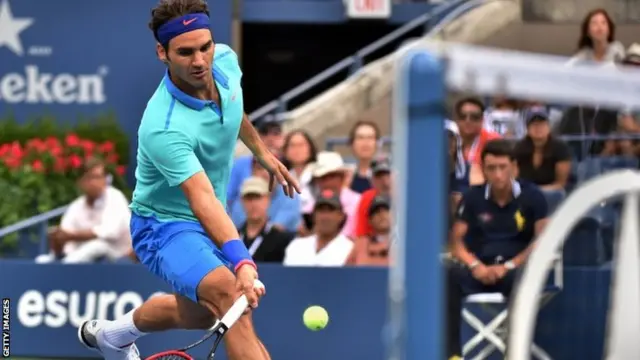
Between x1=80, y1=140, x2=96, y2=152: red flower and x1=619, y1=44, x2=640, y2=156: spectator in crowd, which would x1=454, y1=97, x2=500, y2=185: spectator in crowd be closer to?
x1=619, y1=44, x2=640, y2=156: spectator in crowd

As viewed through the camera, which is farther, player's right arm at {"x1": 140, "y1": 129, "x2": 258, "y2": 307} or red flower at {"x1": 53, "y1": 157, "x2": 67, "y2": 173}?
red flower at {"x1": 53, "y1": 157, "x2": 67, "y2": 173}

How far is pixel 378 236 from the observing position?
976 cm

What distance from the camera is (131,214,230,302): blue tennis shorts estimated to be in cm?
591

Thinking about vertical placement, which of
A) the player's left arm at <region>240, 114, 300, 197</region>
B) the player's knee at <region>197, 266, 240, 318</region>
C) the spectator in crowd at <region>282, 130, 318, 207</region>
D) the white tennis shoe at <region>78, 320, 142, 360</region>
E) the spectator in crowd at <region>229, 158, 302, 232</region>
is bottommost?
the spectator in crowd at <region>229, 158, 302, 232</region>

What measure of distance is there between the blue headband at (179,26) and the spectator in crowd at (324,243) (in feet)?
12.3

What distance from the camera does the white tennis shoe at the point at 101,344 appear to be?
6496mm

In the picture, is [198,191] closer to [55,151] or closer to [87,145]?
[55,151]

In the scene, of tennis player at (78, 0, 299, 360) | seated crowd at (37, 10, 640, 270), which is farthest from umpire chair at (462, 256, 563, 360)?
seated crowd at (37, 10, 640, 270)

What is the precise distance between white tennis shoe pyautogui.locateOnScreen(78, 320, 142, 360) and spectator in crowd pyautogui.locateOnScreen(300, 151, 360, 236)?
341cm

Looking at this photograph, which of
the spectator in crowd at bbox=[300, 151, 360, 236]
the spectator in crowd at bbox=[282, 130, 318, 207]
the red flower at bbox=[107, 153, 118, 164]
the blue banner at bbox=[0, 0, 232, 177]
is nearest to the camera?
the spectator in crowd at bbox=[300, 151, 360, 236]

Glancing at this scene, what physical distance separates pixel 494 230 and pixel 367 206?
545 cm

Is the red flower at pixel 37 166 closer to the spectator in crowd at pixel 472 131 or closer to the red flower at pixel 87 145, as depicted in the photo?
the red flower at pixel 87 145

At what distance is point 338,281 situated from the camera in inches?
375

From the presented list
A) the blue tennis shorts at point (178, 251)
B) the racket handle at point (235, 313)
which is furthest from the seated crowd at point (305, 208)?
the racket handle at point (235, 313)
